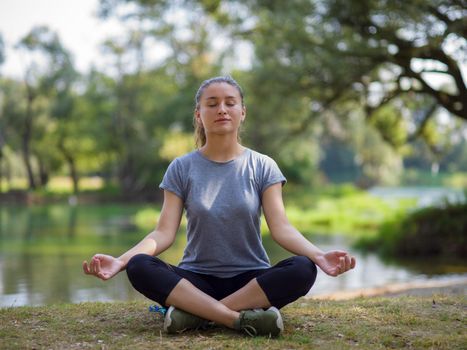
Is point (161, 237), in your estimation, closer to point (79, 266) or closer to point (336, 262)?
point (336, 262)

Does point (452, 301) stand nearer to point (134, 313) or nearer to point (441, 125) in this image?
point (134, 313)

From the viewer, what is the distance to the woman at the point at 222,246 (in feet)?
10.1

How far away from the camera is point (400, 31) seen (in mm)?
10320

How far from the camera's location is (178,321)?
3096 mm

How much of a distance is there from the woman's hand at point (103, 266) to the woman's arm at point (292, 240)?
0.84m

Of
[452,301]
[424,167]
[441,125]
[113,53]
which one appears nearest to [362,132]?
[424,167]

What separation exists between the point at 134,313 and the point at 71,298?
3.51 meters

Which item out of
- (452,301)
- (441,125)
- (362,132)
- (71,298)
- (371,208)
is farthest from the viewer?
(362,132)

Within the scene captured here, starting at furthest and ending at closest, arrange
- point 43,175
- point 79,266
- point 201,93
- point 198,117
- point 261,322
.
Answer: point 43,175 < point 79,266 < point 198,117 < point 201,93 < point 261,322

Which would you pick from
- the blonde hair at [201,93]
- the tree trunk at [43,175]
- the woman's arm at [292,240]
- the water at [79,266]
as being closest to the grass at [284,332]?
the woman's arm at [292,240]

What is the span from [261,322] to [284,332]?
0.68ft

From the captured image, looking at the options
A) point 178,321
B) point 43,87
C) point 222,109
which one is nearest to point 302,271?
point 178,321

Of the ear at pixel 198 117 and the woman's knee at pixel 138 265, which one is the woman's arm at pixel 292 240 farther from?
the woman's knee at pixel 138 265

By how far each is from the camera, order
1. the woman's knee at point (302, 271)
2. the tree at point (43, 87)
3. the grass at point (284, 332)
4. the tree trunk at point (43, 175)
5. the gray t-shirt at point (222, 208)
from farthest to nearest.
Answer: the tree trunk at point (43, 175), the tree at point (43, 87), the gray t-shirt at point (222, 208), the woman's knee at point (302, 271), the grass at point (284, 332)
